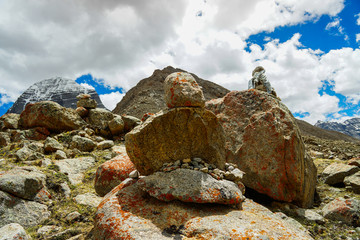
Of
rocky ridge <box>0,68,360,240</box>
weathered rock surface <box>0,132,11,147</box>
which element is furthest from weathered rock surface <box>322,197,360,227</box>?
weathered rock surface <box>0,132,11,147</box>

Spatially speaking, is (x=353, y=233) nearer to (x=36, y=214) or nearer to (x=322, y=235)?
(x=322, y=235)

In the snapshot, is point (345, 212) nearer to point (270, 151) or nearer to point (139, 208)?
point (270, 151)

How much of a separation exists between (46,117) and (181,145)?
39.2 feet

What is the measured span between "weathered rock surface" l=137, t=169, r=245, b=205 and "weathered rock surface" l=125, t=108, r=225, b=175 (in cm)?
58

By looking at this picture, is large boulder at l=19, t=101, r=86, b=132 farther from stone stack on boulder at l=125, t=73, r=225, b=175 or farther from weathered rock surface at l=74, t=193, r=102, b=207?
stone stack on boulder at l=125, t=73, r=225, b=175

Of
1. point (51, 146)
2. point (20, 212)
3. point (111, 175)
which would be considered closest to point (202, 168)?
point (111, 175)

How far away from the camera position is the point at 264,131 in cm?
802

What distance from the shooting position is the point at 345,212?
6.50 m

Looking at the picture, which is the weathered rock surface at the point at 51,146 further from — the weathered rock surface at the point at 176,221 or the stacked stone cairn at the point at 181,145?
the weathered rock surface at the point at 176,221

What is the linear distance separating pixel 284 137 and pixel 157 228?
5965 mm

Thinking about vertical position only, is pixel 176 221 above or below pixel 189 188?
below

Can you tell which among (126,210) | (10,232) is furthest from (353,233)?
(10,232)

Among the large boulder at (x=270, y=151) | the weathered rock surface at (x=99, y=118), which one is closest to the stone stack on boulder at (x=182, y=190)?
the large boulder at (x=270, y=151)

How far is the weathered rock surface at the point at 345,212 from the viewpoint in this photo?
6.36 meters
